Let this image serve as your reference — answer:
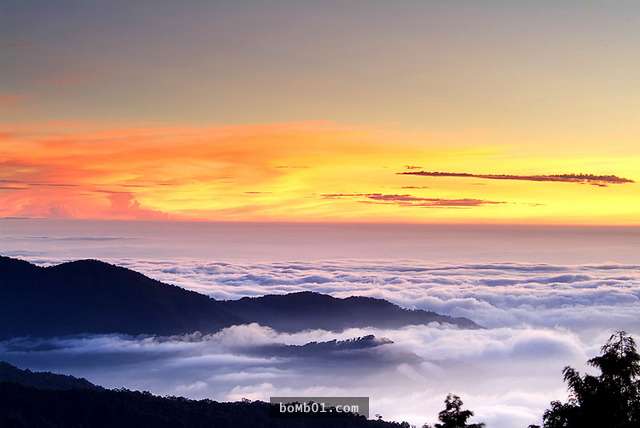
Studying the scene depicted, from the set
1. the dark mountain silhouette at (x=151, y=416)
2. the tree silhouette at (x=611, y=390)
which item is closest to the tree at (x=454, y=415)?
the tree silhouette at (x=611, y=390)

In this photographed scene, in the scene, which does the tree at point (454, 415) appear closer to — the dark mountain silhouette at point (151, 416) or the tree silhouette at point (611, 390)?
the tree silhouette at point (611, 390)

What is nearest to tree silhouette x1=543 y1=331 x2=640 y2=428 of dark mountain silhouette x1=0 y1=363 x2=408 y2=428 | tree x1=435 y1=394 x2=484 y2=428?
tree x1=435 y1=394 x2=484 y2=428

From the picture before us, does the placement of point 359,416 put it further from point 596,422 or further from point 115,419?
point 596,422

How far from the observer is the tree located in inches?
1369

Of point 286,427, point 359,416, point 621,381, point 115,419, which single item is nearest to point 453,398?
point 621,381

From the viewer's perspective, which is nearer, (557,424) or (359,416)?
(557,424)

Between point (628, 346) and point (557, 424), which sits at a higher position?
point (628, 346)

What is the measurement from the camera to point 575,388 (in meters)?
32.2

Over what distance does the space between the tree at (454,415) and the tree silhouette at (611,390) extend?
453 cm

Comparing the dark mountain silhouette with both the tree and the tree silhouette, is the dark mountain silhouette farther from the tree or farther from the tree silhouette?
the tree silhouette

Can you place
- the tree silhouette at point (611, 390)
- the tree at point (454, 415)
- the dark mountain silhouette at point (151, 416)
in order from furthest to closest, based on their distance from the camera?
the dark mountain silhouette at point (151, 416) < the tree at point (454, 415) < the tree silhouette at point (611, 390)

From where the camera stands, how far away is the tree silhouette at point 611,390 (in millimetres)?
30984

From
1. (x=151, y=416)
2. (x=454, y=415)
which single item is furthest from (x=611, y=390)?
(x=151, y=416)

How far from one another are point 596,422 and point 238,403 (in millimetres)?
173234
